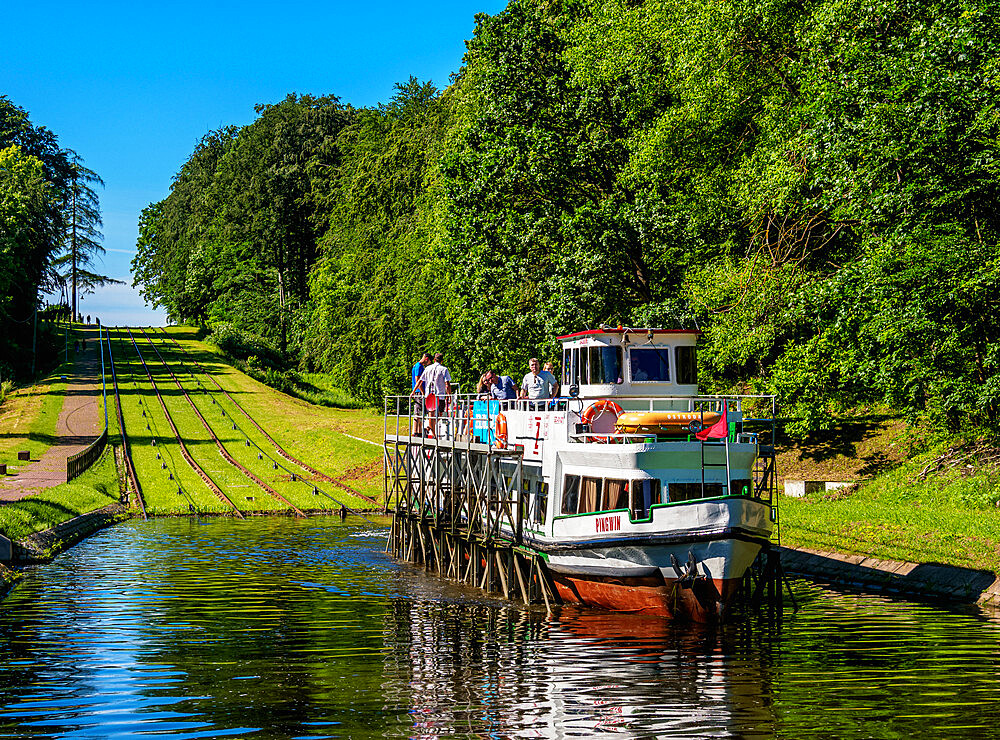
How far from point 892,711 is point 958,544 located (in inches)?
482

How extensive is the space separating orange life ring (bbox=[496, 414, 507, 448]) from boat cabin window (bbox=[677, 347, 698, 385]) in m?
4.83

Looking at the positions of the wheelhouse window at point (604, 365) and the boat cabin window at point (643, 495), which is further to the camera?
the wheelhouse window at point (604, 365)

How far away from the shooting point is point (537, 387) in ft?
92.5

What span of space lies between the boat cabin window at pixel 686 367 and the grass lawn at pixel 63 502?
20.0m

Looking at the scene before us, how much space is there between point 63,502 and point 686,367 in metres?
25.5

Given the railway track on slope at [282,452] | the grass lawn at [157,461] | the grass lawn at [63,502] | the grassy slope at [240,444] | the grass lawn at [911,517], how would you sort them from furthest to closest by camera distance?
the railway track on slope at [282,452], the grassy slope at [240,444], the grass lawn at [157,461], the grass lawn at [63,502], the grass lawn at [911,517]

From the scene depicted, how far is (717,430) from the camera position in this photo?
2252 centimetres

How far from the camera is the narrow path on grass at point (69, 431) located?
42353 mm

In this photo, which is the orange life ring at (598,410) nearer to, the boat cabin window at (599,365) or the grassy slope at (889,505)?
the boat cabin window at (599,365)

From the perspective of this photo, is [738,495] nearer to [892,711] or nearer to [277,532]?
[892,711]

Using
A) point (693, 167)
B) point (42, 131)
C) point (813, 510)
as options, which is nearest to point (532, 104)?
point (693, 167)

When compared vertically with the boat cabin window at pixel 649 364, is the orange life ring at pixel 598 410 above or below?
below

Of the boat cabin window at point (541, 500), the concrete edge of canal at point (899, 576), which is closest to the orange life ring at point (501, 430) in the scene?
the boat cabin window at point (541, 500)

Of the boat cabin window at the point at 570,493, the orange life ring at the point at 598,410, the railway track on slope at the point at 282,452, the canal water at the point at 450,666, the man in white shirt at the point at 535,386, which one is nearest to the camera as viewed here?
the canal water at the point at 450,666
